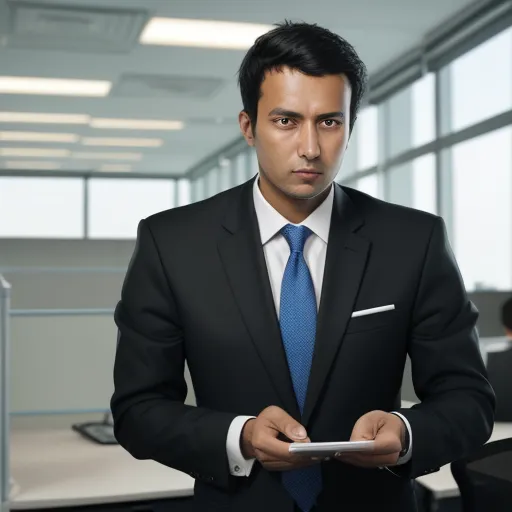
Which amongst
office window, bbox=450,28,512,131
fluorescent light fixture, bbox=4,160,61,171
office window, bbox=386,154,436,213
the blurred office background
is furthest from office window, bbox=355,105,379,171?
fluorescent light fixture, bbox=4,160,61,171

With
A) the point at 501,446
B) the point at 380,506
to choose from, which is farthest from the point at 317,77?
the point at 501,446

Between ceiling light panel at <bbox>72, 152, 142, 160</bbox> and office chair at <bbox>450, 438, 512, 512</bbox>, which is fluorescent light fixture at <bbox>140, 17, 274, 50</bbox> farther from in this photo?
→ ceiling light panel at <bbox>72, 152, 142, 160</bbox>

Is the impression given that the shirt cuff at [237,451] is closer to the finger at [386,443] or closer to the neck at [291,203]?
the finger at [386,443]

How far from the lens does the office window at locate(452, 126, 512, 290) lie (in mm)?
5133

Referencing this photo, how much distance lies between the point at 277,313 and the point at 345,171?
703 centimetres

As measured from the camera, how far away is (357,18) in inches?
209

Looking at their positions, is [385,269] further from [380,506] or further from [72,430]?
[72,430]

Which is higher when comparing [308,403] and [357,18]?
[357,18]

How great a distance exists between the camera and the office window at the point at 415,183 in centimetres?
615

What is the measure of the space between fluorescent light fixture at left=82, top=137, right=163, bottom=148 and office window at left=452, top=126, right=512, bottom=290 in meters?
4.84

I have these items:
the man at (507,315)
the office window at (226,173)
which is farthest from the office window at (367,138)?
the man at (507,315)

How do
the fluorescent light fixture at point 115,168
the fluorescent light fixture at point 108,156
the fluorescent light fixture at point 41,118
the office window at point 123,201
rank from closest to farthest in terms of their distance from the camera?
the fluorescent light fixture at point 41,118 < the fluorescent light fixture at point 108,156 < the fluorescent light fixture at point 115,168 < the office window at point 123,201

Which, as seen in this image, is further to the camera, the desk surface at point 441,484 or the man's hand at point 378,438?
the desk surface at point 441,484

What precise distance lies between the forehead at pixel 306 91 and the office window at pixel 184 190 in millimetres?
11251
